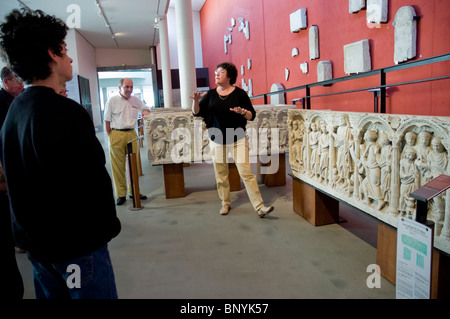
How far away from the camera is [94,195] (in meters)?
1.27

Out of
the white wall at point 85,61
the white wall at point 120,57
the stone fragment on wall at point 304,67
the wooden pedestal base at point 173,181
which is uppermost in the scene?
the white wall at point 120,57

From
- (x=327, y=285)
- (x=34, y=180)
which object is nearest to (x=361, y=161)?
(x=327, y=285)

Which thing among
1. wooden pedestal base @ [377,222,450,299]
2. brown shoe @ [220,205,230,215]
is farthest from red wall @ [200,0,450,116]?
brown shoe @ [220,205,230,215]

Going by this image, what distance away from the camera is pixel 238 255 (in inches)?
121

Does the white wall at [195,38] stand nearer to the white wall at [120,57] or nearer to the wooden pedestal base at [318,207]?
the white wall at [120,57]

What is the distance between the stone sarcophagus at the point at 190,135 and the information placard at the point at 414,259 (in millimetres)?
3867

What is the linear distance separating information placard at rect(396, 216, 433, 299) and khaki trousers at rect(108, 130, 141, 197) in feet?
13.0

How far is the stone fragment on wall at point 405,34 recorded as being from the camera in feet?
14.0

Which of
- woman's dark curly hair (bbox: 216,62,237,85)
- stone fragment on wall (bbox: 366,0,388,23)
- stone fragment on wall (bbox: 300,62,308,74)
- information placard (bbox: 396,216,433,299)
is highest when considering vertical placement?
stone fragment on wall (bbox: 366,0,388,23)

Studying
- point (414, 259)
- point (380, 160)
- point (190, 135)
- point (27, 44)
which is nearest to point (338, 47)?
point (190, 135)

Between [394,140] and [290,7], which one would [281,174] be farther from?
[290,7]

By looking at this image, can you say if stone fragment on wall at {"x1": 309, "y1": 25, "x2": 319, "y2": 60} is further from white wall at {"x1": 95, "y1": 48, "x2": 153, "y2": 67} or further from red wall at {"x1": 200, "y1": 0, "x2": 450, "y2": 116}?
white wall at {"x1": 95, "y1": 48, "x2": 153, "y2": 67}

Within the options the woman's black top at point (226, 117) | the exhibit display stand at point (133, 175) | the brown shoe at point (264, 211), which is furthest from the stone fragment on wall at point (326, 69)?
the exhibit display stand at point (133, 175)

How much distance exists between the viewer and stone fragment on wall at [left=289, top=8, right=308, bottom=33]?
7.01m
